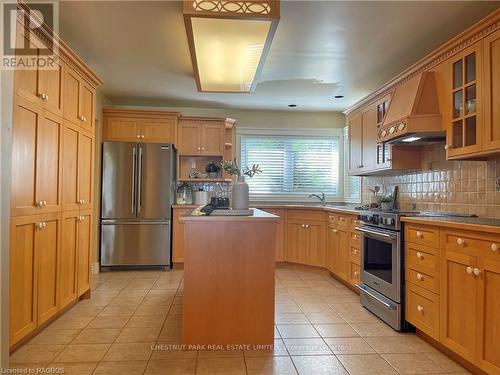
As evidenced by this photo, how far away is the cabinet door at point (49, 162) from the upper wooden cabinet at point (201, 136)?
2501 millimetres

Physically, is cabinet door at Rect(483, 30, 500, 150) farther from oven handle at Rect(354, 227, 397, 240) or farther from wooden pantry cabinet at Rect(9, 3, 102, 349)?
wooden pantry cabinet at Rect(9, 3, 102, 349)

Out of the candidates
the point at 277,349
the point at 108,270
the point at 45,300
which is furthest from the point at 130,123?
the point at 277,349

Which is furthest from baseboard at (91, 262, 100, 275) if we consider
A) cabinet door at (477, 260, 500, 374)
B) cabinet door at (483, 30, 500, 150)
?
cabinet door at (483, 30, 500, 150)

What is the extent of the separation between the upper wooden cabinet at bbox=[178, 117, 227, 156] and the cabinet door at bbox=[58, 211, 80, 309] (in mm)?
2360

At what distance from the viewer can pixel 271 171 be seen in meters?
5.82

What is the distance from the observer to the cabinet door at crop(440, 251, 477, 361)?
6.74ft

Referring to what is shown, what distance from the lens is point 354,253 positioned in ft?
12.5

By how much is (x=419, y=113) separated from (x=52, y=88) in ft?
9.95

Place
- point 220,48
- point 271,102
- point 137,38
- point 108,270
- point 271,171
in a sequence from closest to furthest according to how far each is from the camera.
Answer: point 220,48 → point 137,38 → point 108,270 → point 271,102 → point 271,171

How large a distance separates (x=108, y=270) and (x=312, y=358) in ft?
11.4

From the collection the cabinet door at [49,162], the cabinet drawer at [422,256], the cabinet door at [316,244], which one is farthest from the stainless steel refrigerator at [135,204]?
the cabinet drawer at [422,256]

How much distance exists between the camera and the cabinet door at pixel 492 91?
7.29 ft

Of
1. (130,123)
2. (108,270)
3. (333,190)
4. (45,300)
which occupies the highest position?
(130,123)

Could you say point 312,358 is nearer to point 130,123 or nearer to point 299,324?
point 299,324
